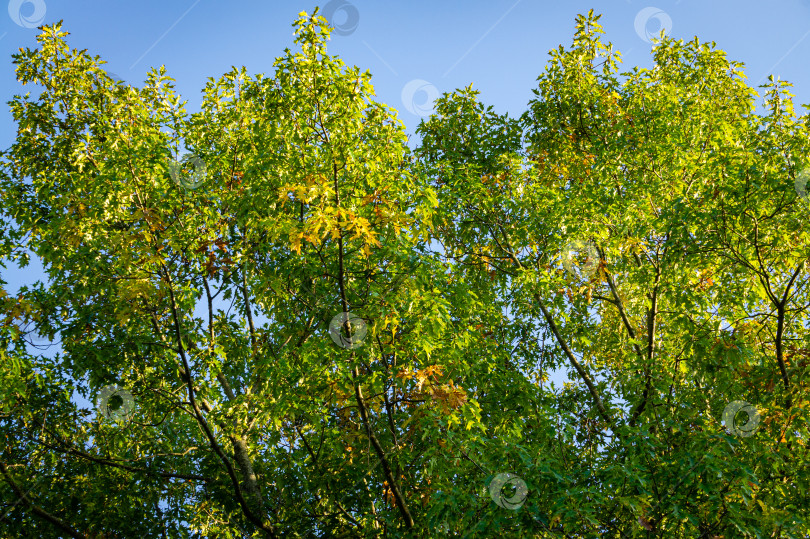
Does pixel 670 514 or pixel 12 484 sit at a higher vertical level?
pixel 12 484

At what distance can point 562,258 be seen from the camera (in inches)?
332

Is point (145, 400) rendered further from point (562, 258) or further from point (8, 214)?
point (562, 258)

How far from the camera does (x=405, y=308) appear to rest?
609cm

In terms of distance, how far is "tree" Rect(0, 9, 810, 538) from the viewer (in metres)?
5.85

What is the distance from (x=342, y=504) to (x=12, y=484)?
408 centimetres

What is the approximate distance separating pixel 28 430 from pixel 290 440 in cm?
345

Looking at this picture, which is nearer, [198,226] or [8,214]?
[198,226]

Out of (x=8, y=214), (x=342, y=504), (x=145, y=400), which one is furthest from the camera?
(x=8, y=214)

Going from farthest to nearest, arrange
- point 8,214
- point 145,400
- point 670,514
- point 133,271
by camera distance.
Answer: point 8,214 → point 145,400 → point 133,271 → point 670,514

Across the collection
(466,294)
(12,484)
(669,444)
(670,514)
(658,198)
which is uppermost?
(658,198)

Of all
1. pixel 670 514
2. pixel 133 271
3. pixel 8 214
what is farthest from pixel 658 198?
pixel 8 214

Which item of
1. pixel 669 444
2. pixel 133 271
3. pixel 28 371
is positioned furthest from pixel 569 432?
pixel 28 371

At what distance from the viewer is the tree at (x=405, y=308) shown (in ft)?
19.2

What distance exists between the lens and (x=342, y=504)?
7715 millimetres
